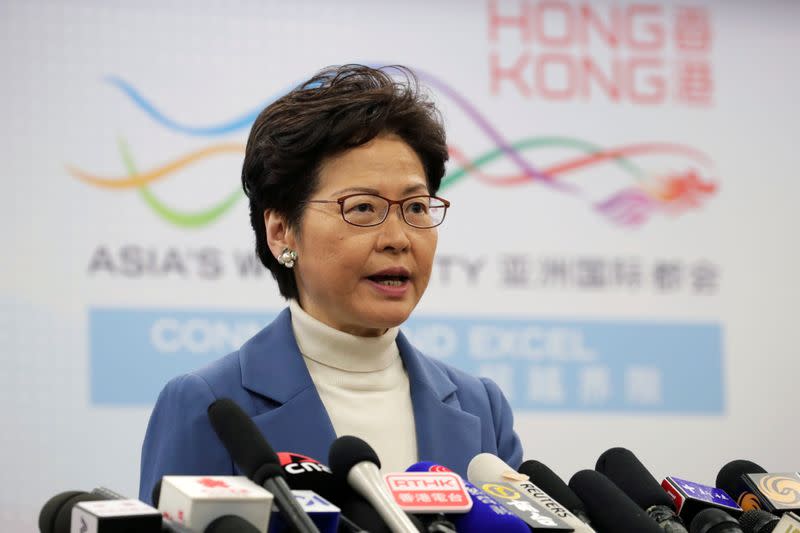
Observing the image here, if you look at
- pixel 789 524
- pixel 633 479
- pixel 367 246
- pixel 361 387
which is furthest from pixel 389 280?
pixel 789 524

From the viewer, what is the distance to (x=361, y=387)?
2082 millimetres

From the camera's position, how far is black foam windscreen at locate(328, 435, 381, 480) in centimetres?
123

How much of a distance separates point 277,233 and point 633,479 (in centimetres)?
94

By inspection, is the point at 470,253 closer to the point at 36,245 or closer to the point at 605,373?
the point at 605,373

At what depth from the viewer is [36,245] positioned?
364 cm

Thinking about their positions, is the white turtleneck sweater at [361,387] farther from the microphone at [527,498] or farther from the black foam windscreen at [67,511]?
the black foam windscreen at [67,511]

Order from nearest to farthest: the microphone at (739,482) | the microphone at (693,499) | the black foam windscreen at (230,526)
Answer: the black foam windscreen at (230,526) → the microphone at (693,499) → the microphone at (739,482)

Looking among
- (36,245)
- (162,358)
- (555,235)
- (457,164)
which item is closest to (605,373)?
(555,235)

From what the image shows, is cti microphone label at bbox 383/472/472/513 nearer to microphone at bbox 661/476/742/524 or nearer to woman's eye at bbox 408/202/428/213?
microphone at bbox 661/476/742/524

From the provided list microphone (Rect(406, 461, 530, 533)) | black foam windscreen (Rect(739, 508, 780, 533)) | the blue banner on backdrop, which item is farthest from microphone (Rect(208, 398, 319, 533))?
the blue banner on backdrop

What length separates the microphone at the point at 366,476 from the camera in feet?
3.70

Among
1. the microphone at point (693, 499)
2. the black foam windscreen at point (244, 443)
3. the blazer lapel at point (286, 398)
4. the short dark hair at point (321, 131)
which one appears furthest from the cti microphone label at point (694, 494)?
the short dark hair at point (321, 131)

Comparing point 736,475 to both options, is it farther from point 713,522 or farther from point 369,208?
point 369,208

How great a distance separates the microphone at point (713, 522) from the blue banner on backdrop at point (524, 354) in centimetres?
255
